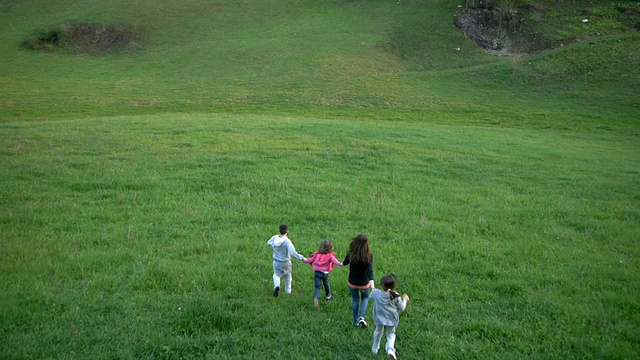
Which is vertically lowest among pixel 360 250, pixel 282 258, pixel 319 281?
pixel 319 281

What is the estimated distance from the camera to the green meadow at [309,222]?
6508 mm

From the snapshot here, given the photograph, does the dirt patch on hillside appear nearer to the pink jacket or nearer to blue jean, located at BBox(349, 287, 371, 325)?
the pink jacket

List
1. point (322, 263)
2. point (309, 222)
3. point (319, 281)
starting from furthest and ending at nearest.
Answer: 1. point (309, 222)
2. point (319, 281)
3. point (322, 263)

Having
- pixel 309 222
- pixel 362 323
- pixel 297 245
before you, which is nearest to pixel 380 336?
pixel 362 323

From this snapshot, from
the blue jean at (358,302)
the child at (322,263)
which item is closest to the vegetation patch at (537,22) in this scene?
the child at (322,263)

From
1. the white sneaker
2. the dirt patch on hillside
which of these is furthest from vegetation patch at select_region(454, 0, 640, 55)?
the white sneaker

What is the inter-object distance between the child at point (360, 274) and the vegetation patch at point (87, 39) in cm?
5484

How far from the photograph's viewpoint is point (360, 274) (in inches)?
268

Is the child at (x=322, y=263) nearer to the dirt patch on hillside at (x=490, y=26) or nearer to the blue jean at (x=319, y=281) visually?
the blue jean at (x=319, y=281)

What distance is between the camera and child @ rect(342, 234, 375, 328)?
6730 mm

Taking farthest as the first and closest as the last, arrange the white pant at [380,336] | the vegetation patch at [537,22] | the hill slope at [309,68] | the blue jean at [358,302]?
the vegetation patch at [537,22]
the hill slope at [309,68]
the blue jean at [358,302]
the white pant at [380,336]

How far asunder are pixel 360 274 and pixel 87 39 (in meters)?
59.1

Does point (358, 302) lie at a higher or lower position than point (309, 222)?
higher

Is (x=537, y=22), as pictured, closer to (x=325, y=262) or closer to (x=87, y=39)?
(x=87, y=39)
